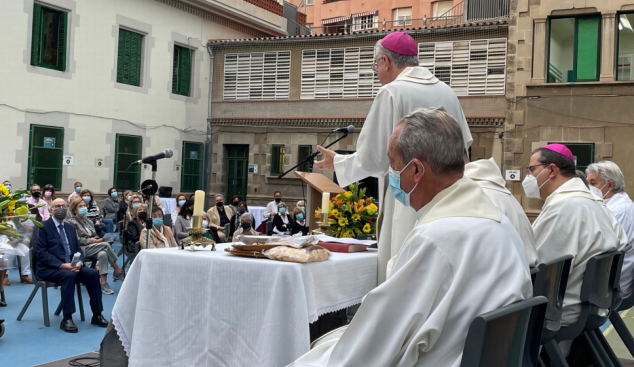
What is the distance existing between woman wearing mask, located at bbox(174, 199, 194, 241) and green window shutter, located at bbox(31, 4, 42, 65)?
8357 millimetres

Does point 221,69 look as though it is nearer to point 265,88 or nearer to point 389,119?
point 265,88

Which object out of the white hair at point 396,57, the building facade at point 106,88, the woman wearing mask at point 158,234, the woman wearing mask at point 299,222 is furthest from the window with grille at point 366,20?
the white hair at point 396,57

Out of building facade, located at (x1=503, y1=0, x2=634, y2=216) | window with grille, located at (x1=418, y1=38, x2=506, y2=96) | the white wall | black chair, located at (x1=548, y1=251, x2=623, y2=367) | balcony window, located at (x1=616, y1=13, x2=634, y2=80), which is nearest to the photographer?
black chair, located at (x1=548, y1=251, x2=623, y2=367)

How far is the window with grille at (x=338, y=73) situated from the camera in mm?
22219

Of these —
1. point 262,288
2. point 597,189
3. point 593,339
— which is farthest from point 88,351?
point 597,189

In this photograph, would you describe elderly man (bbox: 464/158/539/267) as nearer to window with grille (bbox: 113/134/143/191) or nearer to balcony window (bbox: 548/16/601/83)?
balcony window (bbox: 548/16/601/83)

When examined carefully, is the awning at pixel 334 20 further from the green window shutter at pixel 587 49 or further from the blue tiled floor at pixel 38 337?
the blue tiled floor at pixel 38 337

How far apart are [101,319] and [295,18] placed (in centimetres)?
2322

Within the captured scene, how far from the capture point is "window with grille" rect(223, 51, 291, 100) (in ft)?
77.1

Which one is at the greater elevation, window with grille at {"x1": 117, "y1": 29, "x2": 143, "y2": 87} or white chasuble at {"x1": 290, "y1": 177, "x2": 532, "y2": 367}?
window with grille at {"x1": 117, "y1": 29, "x2": 143, "y2": 87}

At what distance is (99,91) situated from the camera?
1997 cm

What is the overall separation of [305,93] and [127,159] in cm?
624

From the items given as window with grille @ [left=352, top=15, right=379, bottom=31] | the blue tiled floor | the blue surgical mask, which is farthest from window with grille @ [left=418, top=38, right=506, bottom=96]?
the blue surgical mask

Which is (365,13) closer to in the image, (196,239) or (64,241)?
(64,241)
